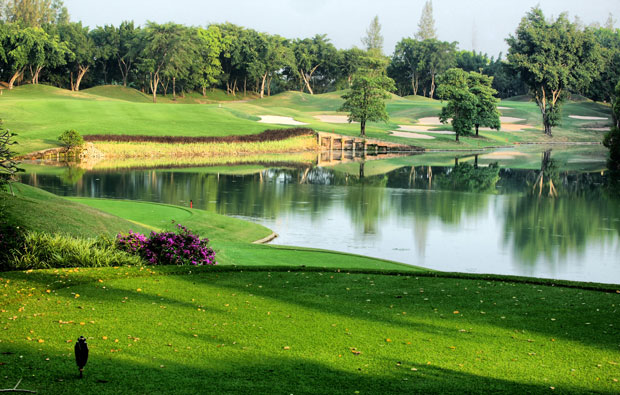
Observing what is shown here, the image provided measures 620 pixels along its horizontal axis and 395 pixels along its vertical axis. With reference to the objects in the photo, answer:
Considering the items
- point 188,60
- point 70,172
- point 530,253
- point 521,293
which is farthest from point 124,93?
point 521,293

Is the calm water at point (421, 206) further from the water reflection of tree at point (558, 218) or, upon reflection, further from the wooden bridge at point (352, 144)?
the wooden bridge at point (352, 144)

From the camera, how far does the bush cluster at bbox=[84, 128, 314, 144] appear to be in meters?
55.1

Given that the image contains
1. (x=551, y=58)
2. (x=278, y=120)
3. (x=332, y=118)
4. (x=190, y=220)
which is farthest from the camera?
(x=332, y=118)

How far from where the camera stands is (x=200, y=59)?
101250 millimetres

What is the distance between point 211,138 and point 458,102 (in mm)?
30439

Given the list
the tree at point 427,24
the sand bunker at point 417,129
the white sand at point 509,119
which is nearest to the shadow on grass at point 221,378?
the sand bunker at point 417,129

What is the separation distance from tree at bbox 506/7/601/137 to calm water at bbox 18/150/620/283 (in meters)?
35.9

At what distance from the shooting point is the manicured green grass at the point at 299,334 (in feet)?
21.1

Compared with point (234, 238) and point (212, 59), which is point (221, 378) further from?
point (212, 59)

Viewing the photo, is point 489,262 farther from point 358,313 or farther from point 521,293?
point 358,313

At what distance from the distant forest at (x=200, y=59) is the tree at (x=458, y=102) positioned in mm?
11065

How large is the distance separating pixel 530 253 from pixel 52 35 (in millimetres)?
89491

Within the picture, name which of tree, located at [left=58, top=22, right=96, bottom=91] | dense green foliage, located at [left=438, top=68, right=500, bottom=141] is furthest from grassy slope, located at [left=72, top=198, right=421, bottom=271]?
tree, located at [left=58, top=22, right=96, bottom=91]

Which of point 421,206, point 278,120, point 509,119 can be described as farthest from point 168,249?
point 509,119
